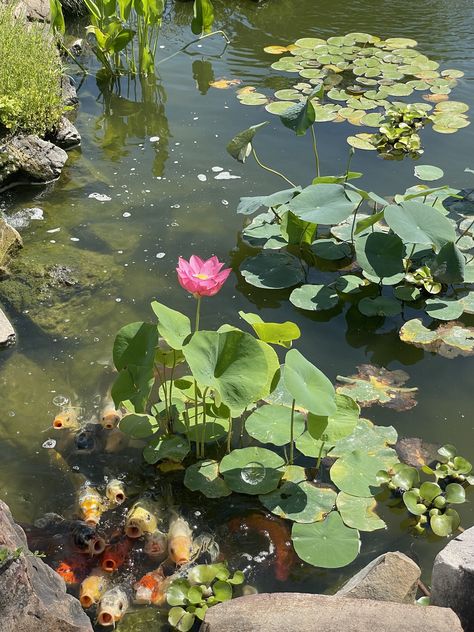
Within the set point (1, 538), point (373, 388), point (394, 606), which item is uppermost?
point (1, 538)

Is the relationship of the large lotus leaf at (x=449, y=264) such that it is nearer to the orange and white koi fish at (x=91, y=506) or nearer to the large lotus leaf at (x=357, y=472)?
the large lotus leaf at (x=357, y=472)

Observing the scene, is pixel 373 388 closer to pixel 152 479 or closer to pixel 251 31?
pixel 152 479

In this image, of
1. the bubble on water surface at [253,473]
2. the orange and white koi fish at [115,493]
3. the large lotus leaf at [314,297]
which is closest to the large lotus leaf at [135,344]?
the orange and white koi fish at [115,493]

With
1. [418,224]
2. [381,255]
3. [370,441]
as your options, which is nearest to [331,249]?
[381,255]

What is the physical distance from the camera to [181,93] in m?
7.29

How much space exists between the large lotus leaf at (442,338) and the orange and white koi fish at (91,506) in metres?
1.96

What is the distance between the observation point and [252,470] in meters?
3.33

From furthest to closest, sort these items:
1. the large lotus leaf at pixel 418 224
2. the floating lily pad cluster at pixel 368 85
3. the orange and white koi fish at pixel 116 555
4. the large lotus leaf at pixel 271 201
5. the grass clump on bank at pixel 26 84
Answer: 1. the floating lily pad cluster at pixel 368 85
2. the grass clump on bank at pixel 26 84
3. the large lotus leaf at pixel 271 201
4. the large lotus leaf at pixel 418 224
5. the orange and white koi fish at pixel 116 555

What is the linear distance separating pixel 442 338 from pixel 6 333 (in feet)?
8.01

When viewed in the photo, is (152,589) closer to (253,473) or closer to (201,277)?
(253,473)

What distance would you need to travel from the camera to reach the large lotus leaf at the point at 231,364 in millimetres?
3023

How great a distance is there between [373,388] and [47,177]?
3189 mm

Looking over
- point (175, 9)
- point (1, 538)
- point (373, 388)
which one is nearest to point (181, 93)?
point (175, 9)

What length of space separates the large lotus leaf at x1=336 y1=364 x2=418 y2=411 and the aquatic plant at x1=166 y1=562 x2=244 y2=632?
4.05 ft
